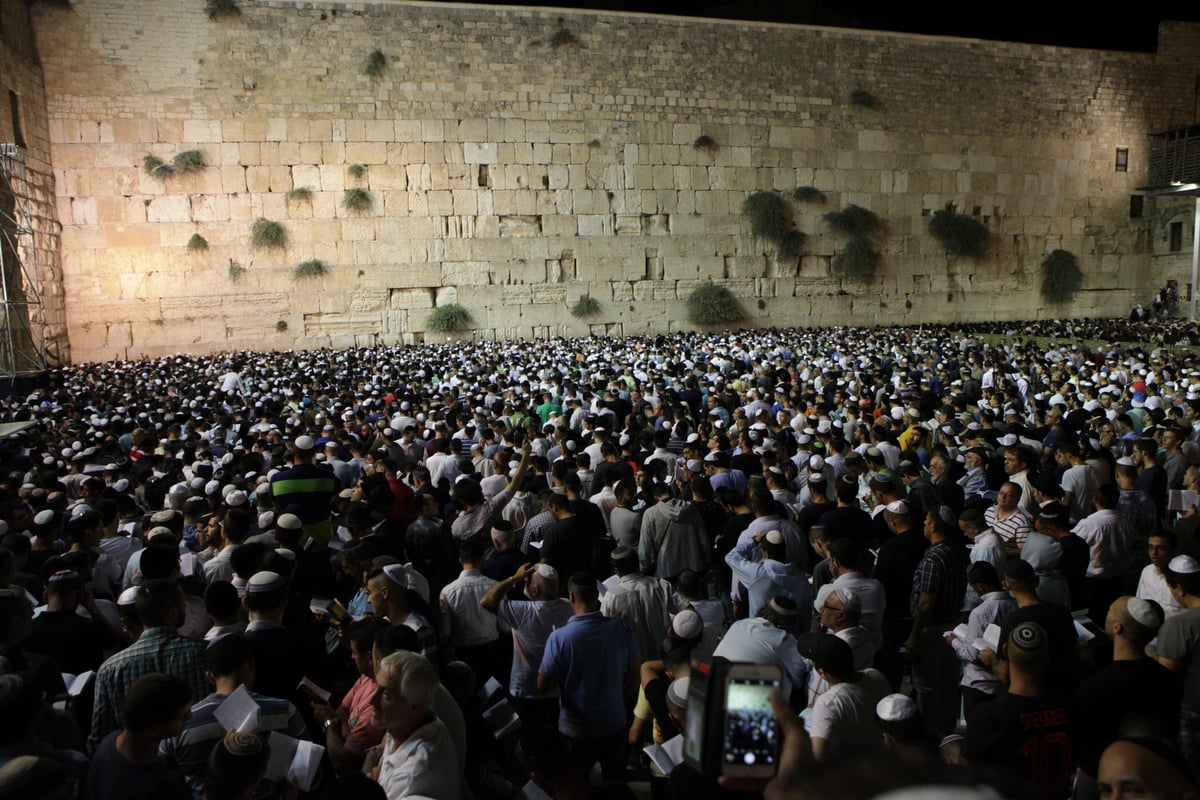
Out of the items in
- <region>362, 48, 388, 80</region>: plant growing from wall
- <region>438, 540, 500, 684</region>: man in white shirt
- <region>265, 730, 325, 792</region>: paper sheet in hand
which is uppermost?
<region>362, 48, 388, 80</region>: plant growing from wall

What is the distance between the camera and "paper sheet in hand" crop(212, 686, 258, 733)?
2326mm

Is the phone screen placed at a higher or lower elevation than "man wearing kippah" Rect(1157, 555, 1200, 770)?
higher

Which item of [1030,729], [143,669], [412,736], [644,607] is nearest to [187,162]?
[143,669]

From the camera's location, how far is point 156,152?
17.8 metres

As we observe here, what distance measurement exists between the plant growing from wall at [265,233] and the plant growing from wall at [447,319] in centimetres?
392

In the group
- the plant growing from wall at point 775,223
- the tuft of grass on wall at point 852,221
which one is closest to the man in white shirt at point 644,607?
the plant growing from wall at point 775,223

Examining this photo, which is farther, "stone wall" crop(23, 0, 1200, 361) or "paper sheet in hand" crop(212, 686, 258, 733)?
"stone wall" crop(23, 0, 1200, 361)

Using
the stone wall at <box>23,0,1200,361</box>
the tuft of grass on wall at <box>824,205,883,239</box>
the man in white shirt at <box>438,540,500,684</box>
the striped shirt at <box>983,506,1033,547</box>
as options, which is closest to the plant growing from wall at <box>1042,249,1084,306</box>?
the stone wall at <box>23,0,1200,361</box>

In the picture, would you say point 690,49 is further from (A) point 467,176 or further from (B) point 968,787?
(B) point 968,787

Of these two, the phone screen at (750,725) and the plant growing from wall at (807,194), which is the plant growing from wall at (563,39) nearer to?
the plant growing from wall at (807,194)

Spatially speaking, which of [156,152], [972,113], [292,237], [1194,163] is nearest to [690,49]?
[972,113]

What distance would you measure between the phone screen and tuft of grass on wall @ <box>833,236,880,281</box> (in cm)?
2167

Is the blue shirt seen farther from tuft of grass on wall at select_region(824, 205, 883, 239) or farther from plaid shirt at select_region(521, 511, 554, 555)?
tuft of grass on wall at select_region(824, 205, 883, 239)

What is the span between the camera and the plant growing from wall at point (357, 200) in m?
18.7
